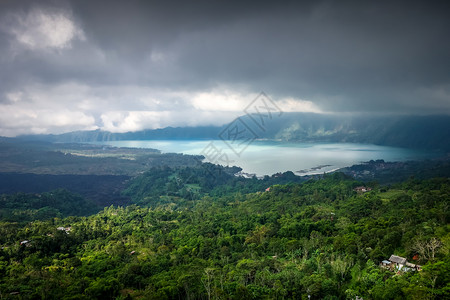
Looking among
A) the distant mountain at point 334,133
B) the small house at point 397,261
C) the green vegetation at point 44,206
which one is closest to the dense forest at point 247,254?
the small house at point 397,261

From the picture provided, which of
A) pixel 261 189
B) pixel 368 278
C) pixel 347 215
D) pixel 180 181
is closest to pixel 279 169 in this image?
pixel 261 189

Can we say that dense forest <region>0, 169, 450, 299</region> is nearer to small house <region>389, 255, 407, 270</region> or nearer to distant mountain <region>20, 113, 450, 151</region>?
small house <region>389, 255, 407, 270</region>

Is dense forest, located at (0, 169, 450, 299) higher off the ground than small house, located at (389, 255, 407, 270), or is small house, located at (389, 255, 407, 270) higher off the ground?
small house, located at (389, 255, 407, 270)

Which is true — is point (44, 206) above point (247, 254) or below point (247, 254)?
below

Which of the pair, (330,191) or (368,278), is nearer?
(368,278)

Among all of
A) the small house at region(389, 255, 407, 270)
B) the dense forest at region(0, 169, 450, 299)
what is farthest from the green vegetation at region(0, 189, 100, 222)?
the small house at region(389, 255, 407, 270)

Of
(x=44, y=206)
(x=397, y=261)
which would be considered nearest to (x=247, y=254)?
(x=397, y=261)

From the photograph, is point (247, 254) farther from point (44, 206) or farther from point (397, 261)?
point (44, 206)

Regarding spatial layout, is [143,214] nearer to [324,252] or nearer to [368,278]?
[324,252]
